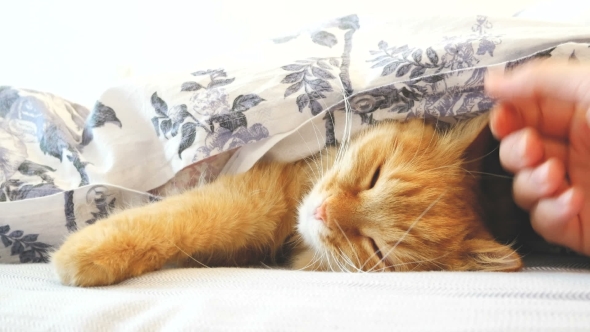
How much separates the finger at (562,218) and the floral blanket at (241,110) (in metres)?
0.23

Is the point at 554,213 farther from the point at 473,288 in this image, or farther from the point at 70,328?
the point at 70,328

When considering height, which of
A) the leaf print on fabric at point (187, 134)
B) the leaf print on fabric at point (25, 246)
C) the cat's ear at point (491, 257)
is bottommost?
the cat's ear at point (491, 257)

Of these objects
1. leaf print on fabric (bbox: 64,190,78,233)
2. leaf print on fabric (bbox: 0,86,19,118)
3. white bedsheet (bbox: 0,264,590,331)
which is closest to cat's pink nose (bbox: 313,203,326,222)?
white bedsheet (bbox: 0,264,590,331)

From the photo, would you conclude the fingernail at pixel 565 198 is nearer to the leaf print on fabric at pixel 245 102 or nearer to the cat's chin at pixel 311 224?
the cat's chin at pixel 311 224

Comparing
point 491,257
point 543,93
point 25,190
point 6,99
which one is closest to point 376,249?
point 491,257

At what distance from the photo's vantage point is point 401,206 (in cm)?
96

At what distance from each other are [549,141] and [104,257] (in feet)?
2.75

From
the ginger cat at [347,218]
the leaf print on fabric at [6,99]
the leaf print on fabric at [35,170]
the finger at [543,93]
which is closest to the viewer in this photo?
the finger at [543,93]

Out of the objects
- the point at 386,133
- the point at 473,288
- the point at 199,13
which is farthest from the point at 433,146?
the point at 199,13

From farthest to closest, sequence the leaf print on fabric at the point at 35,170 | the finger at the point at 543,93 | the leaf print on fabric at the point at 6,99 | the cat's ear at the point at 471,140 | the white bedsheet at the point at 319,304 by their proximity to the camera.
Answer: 1. the leaf print on fabric at the point at 6,99
2. the leaf print on fabric at the point at 35,170
3. the cat's ear at the point at 471,140
4. the finger at the point at 543,93
5. the white bedsheet at the point at 319,304

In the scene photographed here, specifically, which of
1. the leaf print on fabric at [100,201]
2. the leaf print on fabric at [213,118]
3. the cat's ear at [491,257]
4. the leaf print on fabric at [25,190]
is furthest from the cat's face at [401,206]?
the leaf print on fabric at [25,190]

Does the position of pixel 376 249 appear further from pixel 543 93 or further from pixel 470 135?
pixel 543 93

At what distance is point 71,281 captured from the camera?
32.1 inches

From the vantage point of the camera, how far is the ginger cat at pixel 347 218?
89 cm
